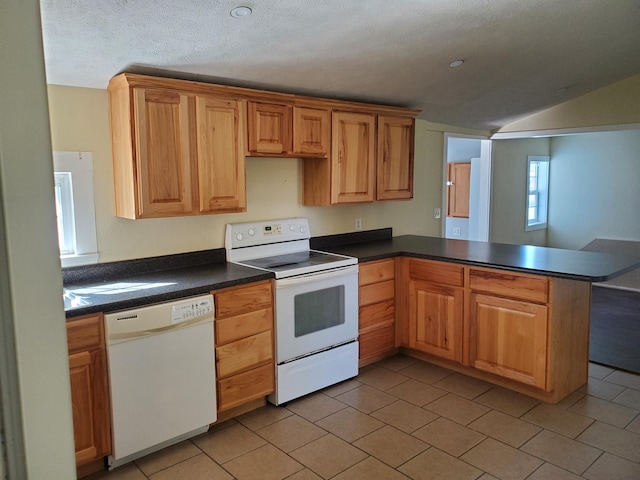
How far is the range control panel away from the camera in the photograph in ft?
11.0

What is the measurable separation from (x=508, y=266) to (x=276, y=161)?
5.81 ft

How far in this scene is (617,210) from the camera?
21.8 ft

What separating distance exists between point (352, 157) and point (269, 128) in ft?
2.59

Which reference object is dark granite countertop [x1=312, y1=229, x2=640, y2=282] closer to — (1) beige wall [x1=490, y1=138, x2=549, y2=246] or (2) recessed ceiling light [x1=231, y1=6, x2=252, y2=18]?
(2) recessed ceiling light [x1=231, y1=6, x2=252, y2=18]

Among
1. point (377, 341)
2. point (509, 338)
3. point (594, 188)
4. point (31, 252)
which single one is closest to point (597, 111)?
point (594, 188)

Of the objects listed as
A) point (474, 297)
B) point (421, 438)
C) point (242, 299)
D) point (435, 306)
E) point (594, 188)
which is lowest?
point (421, 438)

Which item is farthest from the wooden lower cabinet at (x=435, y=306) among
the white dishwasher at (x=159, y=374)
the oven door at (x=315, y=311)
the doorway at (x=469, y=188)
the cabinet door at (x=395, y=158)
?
the doorway at (x=469, y=188)

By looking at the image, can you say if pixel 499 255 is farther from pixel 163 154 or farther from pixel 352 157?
pixel 163 154

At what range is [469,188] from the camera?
6.38 m

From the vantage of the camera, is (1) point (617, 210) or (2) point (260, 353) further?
(1) point (617, 210)

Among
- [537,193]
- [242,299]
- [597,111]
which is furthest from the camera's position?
[537,193]

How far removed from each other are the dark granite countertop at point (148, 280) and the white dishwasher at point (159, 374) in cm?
6

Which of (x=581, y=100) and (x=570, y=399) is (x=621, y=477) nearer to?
(x=570, y=399)

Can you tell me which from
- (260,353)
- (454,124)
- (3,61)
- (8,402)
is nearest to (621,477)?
(260,353)
